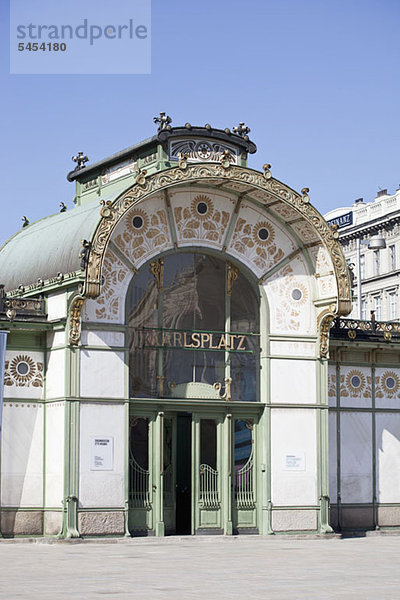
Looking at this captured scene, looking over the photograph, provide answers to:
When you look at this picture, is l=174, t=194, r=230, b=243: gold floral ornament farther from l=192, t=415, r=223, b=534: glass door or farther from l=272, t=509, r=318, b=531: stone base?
l=272, t=509, r=318, b=531: stone base

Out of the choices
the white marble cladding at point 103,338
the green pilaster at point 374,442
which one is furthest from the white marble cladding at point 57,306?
the green pilaster at point 374,442

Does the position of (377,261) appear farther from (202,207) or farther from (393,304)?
(202,207)

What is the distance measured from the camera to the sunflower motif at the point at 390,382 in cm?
3181

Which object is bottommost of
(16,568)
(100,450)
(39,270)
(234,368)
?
(16,568)

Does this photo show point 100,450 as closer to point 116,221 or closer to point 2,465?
point 2,465

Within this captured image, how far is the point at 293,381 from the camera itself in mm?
29625

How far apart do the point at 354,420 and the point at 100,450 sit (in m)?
7.65

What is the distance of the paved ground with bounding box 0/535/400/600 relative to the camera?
16.1m

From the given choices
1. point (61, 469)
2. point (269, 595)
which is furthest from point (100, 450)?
point (269, 595)

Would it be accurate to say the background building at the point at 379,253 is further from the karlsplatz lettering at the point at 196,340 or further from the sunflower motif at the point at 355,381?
the karlsplatz lettering at the point at 196,340

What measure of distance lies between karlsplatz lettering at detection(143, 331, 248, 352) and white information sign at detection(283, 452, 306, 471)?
2889 mm

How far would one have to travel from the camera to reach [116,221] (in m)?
27.0

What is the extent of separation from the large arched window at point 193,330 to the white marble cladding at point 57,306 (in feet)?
5.25

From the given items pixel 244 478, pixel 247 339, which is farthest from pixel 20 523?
pixel 247 339
